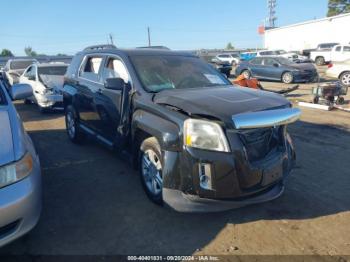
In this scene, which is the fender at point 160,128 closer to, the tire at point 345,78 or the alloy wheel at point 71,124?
the alloy wheel at point 71,124

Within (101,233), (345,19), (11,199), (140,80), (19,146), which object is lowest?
(101,233)

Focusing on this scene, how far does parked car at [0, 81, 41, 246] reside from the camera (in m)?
2.63

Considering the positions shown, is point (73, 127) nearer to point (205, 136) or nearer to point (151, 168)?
point (151, 168)

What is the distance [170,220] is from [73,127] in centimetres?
364

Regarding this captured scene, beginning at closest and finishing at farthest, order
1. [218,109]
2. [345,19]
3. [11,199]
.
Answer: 1. [11,199]
2. [218,109]
3. [345,19]

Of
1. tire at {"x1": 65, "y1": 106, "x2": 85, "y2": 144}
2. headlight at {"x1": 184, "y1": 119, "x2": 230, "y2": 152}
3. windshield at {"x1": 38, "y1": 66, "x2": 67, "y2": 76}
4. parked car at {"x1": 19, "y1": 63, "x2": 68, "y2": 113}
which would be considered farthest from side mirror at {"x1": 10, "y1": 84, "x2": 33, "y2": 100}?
windshield at {"x1": 38, "y1": 66, "x2": 67, "y2": 76}

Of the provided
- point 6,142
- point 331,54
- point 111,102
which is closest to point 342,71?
point 331,54

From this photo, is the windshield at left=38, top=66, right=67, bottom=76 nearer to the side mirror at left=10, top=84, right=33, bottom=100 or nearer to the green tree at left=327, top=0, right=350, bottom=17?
the side mirror at left=10, top=84, right=33, bottom=100

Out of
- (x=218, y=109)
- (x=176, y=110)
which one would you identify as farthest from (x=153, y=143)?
(x=218, y=109)

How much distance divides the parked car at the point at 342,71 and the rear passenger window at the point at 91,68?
43.0 ft

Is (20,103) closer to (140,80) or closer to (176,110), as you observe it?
(140,80)

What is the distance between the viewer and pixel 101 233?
11.1 feet

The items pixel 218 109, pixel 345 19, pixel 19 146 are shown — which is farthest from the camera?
pixel 345 19

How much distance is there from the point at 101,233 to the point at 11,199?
107 centimetres
